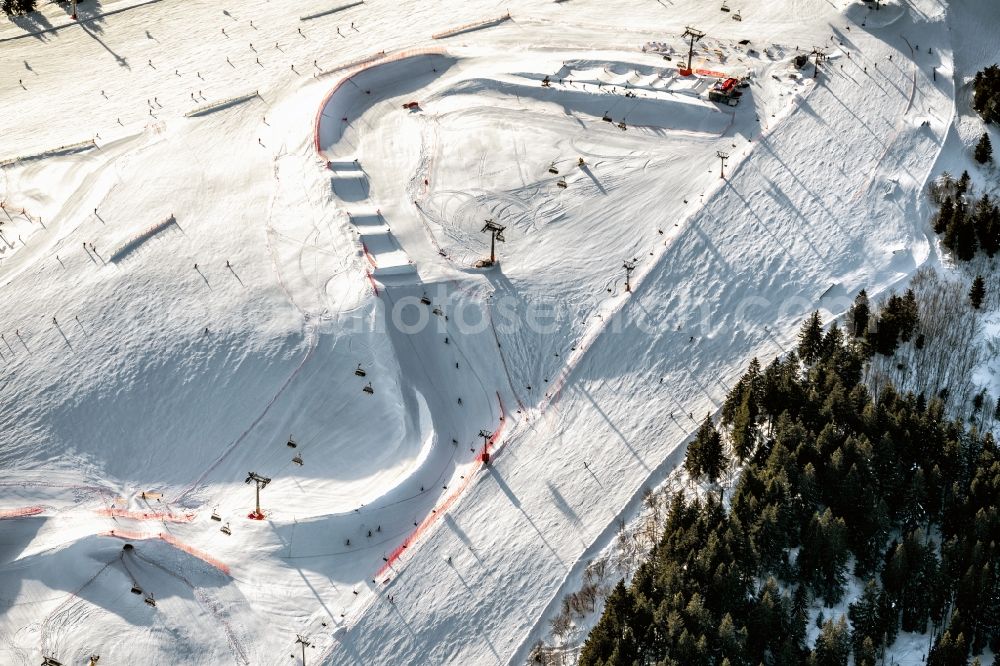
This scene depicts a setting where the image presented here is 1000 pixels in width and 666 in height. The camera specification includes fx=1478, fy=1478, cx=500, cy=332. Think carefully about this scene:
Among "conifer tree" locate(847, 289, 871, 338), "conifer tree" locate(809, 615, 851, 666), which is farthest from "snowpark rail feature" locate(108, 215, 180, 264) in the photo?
"conifer tree" locate(809, 615, 851, 666)

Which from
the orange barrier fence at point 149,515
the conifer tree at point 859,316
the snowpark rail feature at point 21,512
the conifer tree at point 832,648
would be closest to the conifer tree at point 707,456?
the conifer tree at point 832,648

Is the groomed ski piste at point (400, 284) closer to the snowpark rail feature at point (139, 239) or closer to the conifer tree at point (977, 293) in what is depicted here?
the snowpark rail feature at point (139, 239)

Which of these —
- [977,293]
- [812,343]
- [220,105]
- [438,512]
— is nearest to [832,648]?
[812,343]

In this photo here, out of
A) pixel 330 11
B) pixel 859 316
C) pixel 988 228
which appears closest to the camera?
pixel 859 316

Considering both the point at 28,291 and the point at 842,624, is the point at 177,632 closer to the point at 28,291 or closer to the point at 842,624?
the point at 28,291

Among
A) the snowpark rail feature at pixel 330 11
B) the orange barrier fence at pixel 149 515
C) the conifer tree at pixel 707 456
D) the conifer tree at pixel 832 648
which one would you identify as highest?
the snowpark rail feature at pixel 330 11

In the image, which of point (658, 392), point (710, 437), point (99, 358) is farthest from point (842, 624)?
point (99, 358)

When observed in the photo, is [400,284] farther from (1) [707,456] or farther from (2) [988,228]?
(2) [988,228]
